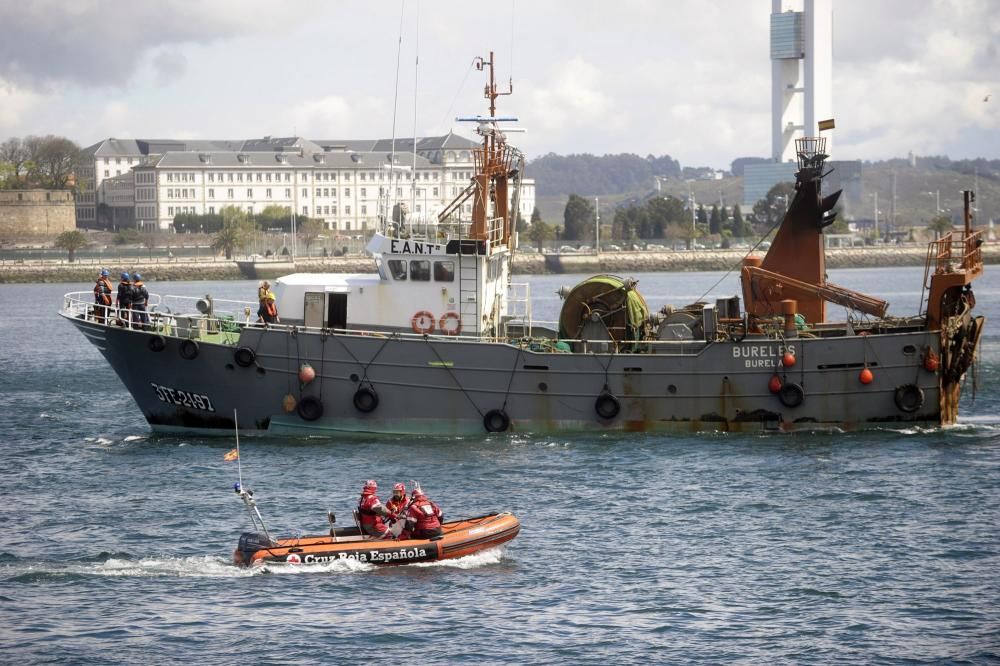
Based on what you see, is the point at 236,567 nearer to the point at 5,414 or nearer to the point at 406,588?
the point at 406,588

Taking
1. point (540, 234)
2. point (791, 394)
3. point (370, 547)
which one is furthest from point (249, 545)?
point (540, 234)

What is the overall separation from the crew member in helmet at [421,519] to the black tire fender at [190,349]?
10.7m

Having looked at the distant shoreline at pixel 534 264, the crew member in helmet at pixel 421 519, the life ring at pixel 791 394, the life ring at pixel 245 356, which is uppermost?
the distant shoreline at pixel 534 264

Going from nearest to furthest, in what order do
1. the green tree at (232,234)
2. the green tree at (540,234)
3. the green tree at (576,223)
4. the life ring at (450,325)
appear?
the life ring at (450,325)
the green tree at (232,234)
the green tree at (540,234)
the green tree at (576,223)

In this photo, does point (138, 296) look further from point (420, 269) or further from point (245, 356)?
point (420, 269)

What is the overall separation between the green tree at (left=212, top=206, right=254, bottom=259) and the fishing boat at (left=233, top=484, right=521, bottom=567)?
12590 cm

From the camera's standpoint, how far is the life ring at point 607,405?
3225cm

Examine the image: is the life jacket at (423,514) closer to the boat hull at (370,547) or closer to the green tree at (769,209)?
the boat hull at (370,547)

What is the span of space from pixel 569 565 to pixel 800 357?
→ 10.6m

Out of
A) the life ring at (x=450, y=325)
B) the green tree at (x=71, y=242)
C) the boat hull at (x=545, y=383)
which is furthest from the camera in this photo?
the green tree at (x=71, y=242)

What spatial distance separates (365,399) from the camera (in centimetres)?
3212

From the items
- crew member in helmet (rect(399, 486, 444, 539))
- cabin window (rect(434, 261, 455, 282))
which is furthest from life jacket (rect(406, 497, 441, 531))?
cabin window (rect(434, 261, 455, 282))

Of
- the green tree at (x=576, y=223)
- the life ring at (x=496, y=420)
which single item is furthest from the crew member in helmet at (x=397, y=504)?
the green tree at (x=576, y=223)

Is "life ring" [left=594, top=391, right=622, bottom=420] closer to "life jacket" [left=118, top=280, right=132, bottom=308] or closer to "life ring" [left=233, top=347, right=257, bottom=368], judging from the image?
"life ring" [left=233, top=347, right=257, bottom=368]
